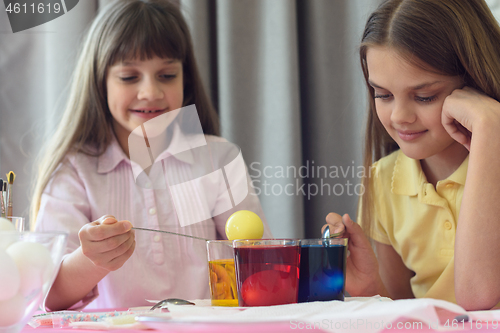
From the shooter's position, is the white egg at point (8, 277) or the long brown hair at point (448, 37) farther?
the long brown hair at point (448, 37)

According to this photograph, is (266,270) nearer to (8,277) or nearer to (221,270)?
(221,270)

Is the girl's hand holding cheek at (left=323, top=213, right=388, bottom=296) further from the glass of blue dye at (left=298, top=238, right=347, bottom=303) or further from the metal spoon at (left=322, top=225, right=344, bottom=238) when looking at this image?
the glass of blue dye at (left=298, top=238, right=347, bottom=303)

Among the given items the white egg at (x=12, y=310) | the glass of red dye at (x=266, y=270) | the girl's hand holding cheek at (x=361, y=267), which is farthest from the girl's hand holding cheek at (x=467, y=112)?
the white egg at (x=12, y=310)

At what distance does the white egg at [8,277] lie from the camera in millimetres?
336

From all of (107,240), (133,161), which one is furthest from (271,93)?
(107,240)

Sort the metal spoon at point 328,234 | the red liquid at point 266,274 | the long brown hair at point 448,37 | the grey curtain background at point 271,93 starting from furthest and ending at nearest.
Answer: the grey curtain background at point 271,93 < the long brown hair at point 448,37 < the metal spoon at point 328,234 < the red liquid at point 266,274

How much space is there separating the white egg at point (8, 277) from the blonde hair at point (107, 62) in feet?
2.29

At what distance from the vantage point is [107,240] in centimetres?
59

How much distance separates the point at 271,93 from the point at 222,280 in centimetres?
70

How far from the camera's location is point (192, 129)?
1.13 metres

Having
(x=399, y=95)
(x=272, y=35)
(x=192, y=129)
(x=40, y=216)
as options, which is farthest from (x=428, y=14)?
(x=40, y=216)

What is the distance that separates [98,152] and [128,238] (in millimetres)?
502

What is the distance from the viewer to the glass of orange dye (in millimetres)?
540

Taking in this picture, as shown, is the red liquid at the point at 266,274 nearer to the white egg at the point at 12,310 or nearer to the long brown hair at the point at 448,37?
the white egg at the point at 12,310
